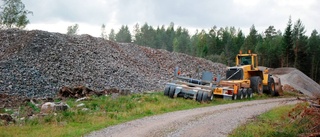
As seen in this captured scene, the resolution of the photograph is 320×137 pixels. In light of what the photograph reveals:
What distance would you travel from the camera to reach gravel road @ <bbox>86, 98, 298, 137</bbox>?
1120 cm

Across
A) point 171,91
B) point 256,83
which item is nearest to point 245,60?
point 256,83

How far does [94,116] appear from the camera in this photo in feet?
46.0

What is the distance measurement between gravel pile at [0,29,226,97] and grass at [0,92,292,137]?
6.88 metres

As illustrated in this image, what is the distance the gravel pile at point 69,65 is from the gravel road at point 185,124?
10793 mm

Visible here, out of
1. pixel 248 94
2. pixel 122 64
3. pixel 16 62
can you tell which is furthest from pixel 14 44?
pixel 248 94

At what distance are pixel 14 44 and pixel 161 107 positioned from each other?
19.3m

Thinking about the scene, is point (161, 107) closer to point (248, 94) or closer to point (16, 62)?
point (248, 94)

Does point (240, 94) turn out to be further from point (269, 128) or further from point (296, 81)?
point (296, 81)

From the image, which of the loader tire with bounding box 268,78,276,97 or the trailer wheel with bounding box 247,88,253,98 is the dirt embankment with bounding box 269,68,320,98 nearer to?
the loader tire with bounding box 268,78,276,97

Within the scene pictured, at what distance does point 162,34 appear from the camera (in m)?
116

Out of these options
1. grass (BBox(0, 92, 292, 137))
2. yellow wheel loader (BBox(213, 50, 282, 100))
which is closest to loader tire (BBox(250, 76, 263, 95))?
yellow wheel loader (BBox(213, 50, 282, 100))

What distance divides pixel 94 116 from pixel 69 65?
50.4 feet

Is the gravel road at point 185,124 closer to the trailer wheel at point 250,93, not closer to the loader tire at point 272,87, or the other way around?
the trailer wheel at point 250,93

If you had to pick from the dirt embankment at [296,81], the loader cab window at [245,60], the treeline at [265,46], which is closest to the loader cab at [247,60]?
the loader cab window at [245,60]
